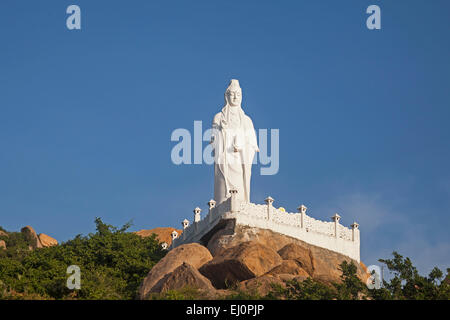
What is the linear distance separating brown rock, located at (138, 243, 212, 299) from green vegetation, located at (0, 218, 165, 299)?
1.16 m

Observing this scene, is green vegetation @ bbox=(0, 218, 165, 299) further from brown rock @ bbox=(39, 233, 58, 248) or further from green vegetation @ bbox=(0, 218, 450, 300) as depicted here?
brown rock @ bbox=(39, 233, 58, 248)

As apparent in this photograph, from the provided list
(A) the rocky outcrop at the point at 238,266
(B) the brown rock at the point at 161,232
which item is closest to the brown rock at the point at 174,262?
(A) the rocky outcrop at the point at 238,266

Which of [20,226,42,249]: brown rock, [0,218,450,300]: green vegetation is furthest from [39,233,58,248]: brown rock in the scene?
[0,218,450,300]: green vegetation

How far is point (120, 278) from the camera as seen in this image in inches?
1288

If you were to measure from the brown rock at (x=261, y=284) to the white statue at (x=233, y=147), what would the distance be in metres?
8.66

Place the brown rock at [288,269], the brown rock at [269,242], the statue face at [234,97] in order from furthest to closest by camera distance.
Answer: the statue face at [234,97], the brown rock at [269,242], the brown rock at [288,269]

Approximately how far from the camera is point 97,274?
31.4 meters

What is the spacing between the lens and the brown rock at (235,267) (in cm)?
2839

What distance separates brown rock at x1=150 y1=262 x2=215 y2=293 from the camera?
86.9ft

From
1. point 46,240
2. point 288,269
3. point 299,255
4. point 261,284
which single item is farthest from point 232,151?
point 46,240

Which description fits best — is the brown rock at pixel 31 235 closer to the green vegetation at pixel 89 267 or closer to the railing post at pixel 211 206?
the green vegetation at pixel 89 267

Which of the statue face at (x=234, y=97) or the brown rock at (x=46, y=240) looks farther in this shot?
the brown rock at (x=46, y=240)
